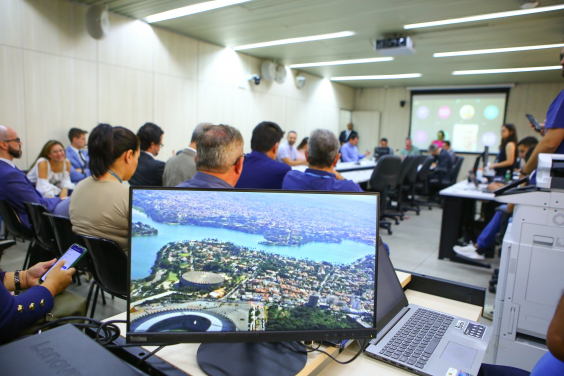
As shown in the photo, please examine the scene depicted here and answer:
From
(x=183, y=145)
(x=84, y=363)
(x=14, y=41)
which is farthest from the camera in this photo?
(x=183, y=145)

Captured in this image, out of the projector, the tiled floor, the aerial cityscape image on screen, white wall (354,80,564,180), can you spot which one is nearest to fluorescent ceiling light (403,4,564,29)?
the projector

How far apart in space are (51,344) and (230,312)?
376 mm

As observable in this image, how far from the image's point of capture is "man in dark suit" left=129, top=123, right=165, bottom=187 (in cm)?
314

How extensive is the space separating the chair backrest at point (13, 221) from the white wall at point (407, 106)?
10801mm

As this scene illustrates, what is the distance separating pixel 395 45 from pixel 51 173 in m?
5.31

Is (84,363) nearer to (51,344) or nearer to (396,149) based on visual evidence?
(51,344)

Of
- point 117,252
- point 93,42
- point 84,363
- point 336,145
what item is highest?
point 93,42

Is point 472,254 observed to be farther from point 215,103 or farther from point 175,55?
point 175,55

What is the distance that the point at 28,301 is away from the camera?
1.09 m

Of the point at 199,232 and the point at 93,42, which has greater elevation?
the point at 93,42

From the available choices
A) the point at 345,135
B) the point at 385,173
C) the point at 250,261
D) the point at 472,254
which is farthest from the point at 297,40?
the point at 250,261

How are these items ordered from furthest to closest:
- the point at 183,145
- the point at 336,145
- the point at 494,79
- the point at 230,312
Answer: the point at 494,79 → the point at 183,145 → the point at 336,145 → the point at 230,312

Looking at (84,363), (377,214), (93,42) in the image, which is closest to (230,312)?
(84,363)

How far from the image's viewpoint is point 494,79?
371 inches
